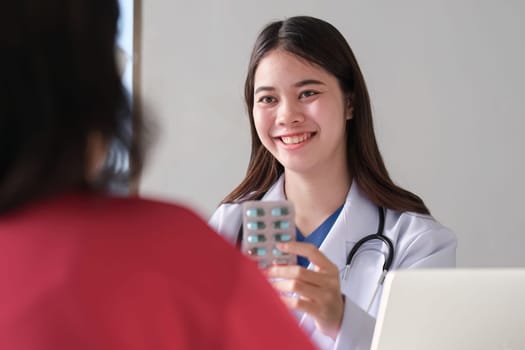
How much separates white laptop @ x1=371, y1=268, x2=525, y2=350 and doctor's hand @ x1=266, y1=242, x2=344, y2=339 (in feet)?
0.57

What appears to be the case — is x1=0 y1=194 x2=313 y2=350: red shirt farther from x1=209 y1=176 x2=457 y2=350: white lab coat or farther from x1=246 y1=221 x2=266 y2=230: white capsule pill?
x1=209 y1=176 x2=457 y2=350: white lab coat

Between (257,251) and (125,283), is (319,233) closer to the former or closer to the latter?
(257,251)

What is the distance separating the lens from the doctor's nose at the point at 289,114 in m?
1.69

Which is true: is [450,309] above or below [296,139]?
below

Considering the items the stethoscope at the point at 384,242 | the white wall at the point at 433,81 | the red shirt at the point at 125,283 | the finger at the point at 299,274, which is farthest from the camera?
the white wall at the point at 433,81

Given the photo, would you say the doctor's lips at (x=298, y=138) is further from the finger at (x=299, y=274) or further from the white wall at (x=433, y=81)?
the white wall at (x=433, y=81)

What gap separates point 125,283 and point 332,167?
4.21ft

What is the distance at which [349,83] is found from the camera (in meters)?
1.76

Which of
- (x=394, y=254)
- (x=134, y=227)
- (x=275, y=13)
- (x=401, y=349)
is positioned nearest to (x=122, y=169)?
(x=134, y=227)

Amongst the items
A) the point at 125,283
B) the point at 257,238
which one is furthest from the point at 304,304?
the point at 125,283

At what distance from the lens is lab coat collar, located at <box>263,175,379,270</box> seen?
5.47 ft

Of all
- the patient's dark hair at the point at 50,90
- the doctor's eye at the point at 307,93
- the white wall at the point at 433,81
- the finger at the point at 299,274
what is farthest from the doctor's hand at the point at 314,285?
the white wall at the point at 433,81

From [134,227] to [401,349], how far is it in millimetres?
643

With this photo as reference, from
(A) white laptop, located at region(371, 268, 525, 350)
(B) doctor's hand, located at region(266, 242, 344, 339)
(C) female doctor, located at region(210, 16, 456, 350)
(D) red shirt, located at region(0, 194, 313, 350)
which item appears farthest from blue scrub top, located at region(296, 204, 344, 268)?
(D) red shirt, located at region(0, 194, 313, 350)
